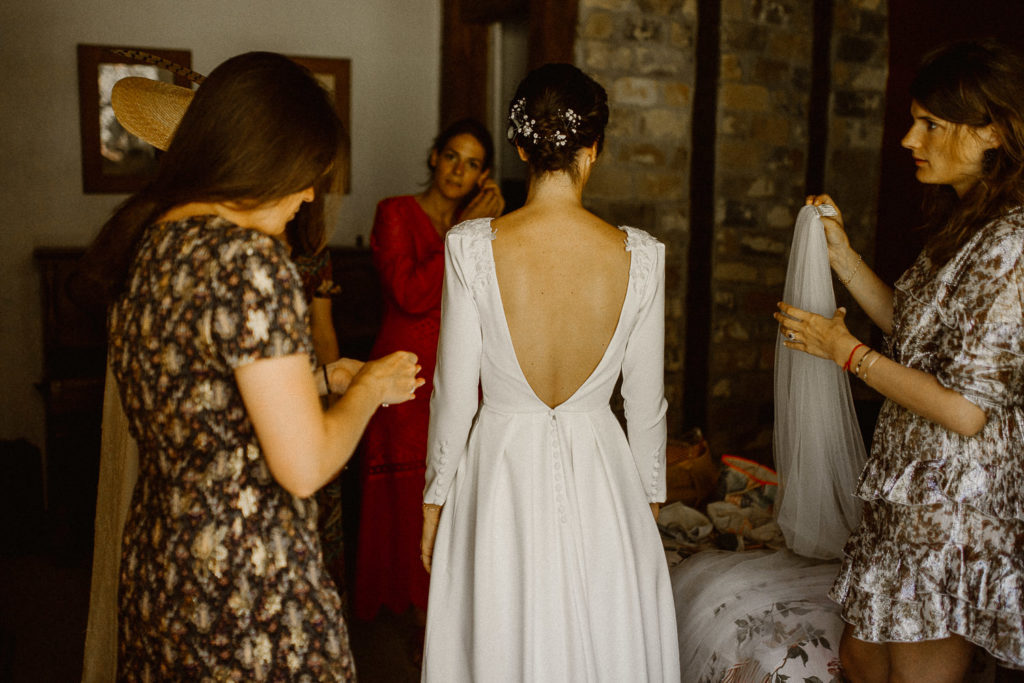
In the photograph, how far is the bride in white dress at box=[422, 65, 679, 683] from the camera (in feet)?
5.98

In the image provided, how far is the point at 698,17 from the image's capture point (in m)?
4.04

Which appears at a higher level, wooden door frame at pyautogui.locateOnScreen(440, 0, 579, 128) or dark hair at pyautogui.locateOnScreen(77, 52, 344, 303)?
wooden door frame at pyautogui.locateOnScreen(440, 0, 579, 128)

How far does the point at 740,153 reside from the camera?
13.3 ft

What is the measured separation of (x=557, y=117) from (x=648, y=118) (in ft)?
7.39

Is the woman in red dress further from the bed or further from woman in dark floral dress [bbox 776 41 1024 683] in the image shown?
woman in dark floral dress [bbox 776 41 1024 683]

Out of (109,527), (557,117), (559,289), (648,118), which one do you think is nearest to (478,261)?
(559,289)

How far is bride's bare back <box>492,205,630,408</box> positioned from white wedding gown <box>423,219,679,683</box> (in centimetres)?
3

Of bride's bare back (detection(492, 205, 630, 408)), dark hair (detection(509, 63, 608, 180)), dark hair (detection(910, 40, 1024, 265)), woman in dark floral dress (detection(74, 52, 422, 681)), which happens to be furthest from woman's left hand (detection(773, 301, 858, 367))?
woman in dark floral dress (detection(74, 52, 422, 681))

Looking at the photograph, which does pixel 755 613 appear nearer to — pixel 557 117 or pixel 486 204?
pixel 557 117

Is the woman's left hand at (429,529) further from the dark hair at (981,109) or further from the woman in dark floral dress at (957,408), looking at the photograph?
the dark hair at (981,109)

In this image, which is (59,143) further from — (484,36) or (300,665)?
(300,665)

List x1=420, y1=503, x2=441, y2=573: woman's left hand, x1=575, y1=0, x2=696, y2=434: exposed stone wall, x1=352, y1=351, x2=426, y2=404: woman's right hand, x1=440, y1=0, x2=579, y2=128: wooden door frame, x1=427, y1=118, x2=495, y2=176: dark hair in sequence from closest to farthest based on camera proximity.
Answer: x1=352, y1=351, x2=426, y2=404: woman's right hand < x1=420, y1=503, x2=441, y2=573: woman's left hand < x1=427, y1=118, x2=495, y2=176: dark hair < x1=575, y1=0, x2=696, y2=434: exposed stone wall < x1=440, y1=0, x2=579, y2=128: wooden door frame

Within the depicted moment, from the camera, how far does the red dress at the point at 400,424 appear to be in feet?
10.2

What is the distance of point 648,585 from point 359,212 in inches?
146
